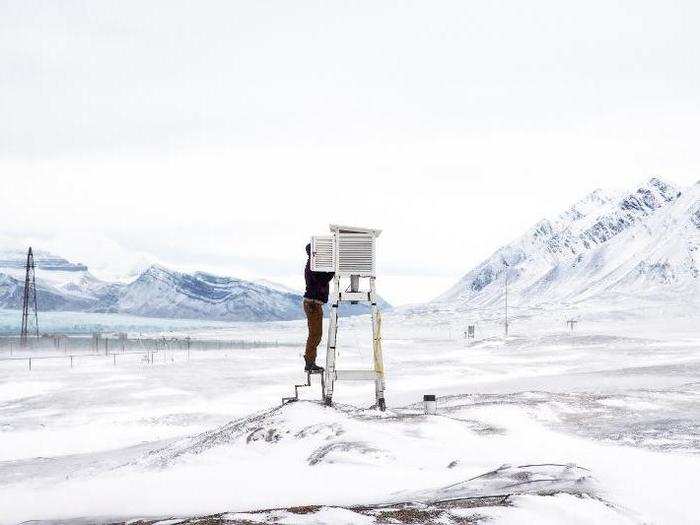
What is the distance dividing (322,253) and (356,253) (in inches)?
26.4

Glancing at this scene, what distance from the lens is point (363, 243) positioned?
15242 millimetres

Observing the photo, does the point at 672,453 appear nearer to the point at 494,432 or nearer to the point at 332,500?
the point at 494,432

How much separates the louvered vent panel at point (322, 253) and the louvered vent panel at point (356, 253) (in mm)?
161

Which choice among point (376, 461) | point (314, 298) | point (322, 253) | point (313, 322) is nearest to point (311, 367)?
point (313, 322)

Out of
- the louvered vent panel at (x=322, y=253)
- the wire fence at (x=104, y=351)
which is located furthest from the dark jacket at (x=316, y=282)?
the wire fence at (x=104, y=351)

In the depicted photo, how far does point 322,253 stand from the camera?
15.2m

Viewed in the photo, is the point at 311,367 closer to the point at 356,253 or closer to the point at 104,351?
the point at 356,253

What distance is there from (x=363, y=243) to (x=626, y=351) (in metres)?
44.5

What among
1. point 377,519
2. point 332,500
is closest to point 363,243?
point 332,500

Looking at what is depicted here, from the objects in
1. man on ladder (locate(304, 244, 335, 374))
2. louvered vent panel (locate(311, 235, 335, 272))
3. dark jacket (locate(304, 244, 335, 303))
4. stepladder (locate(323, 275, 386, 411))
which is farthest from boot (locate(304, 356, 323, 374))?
louvered vent panel (locate(311, 235, 335, 272))

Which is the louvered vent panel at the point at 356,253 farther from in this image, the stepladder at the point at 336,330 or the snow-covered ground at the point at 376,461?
the snow-covered ground at the point at 376,461

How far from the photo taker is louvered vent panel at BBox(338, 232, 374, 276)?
1520 centimetres

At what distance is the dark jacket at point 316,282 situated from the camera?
15805 millimetres

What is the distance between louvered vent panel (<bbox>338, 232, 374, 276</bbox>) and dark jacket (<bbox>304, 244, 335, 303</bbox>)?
0.77 metres
